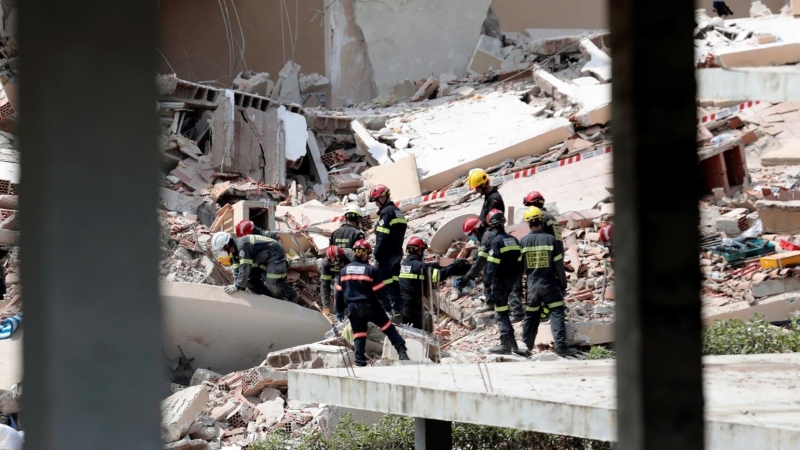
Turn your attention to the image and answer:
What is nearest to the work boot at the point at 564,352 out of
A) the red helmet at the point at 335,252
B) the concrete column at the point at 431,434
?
the red helmet at the point at 335,252

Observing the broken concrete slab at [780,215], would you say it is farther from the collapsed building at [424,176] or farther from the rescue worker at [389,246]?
the rescue worker at [389,246]

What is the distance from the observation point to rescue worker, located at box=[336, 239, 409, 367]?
9688 mm

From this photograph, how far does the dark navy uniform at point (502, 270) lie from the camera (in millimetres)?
9883

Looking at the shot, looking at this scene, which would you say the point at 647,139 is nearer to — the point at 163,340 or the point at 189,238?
the point at 163,340

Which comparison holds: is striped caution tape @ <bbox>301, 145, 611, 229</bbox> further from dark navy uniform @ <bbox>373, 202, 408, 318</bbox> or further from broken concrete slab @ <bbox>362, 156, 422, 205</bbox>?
dark navy uniform @ <bbox>373, 202, 408, 318</bbox>

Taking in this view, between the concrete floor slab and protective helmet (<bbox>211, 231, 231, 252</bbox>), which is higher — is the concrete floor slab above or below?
below

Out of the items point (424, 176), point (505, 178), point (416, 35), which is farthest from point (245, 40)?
point (505, 178)

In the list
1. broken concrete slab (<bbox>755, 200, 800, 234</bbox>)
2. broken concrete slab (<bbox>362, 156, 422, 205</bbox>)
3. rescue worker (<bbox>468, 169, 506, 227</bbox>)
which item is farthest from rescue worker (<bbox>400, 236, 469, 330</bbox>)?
broken concrete slab (<bbox>362, 156, 422, 205</bbox>)

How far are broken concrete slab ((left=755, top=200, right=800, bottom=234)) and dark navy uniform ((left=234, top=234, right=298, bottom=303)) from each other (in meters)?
5.81

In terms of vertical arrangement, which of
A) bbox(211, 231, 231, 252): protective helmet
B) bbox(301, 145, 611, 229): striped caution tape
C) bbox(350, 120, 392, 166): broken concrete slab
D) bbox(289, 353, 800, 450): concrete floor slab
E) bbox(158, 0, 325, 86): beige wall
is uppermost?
bbox(158, 0, 325, 86): beige wall

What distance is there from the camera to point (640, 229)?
51.8 inches

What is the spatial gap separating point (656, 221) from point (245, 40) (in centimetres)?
2355

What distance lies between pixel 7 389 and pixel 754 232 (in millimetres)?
8731

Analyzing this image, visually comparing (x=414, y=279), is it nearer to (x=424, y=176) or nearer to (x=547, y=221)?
(x=547, y=221)
